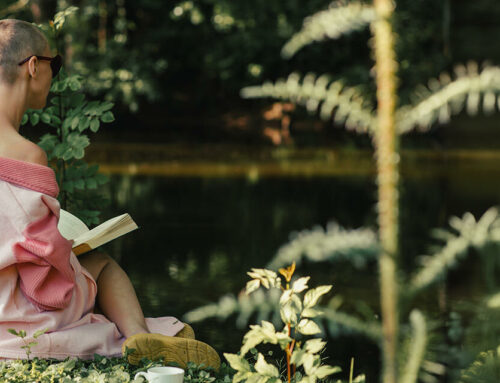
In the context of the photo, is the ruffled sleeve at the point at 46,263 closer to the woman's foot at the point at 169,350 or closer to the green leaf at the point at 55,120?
the woman's foot at the point at 169,350

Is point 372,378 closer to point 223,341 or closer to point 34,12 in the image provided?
point 223,341

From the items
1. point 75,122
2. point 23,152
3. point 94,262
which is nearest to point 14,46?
point 23,152

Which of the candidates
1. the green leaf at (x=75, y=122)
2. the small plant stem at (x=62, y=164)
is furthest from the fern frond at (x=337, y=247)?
the small plant stem at (x=62, y=164)

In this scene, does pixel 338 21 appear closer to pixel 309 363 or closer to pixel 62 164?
pixel 309 363

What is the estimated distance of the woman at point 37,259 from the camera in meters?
2.97

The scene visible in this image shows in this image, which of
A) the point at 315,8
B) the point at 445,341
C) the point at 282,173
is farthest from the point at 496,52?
the point at 445,341

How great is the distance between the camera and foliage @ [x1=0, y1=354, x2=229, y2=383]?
9.10 feet

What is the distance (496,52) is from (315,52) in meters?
4.51

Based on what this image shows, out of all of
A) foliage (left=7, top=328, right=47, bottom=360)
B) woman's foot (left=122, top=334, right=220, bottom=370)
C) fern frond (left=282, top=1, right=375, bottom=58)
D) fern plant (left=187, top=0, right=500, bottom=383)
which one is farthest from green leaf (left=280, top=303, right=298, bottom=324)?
fern frond (left=282, top=1, right=375, bottom=58)

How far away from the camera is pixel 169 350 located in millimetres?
3082

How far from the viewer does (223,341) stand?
4.29m

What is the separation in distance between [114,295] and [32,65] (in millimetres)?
890

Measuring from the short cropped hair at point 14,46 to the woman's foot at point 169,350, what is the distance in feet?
3.25

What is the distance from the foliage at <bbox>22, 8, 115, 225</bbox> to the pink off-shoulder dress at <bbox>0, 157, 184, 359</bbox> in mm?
961
